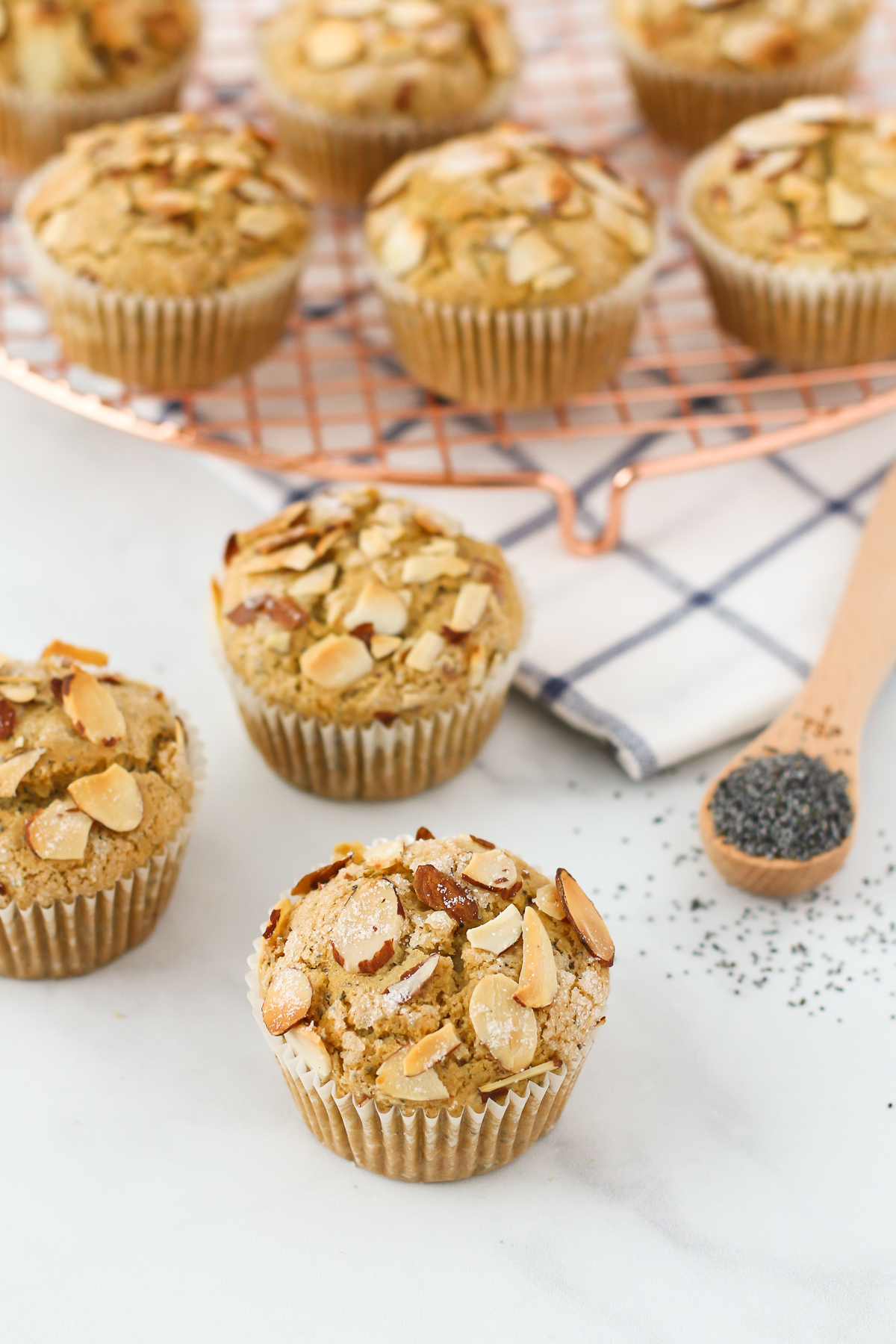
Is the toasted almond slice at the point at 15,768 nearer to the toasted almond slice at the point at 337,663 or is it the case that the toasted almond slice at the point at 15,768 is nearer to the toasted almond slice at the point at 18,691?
the toasted almond slice at the point at 18,691

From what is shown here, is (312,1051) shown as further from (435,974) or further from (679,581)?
(679,581)

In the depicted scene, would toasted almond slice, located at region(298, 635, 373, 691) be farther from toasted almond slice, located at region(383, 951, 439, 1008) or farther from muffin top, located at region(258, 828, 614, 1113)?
toasted almond slice, located at region(383, 951, 439, 1008)

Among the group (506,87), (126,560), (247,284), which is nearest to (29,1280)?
(126,560)

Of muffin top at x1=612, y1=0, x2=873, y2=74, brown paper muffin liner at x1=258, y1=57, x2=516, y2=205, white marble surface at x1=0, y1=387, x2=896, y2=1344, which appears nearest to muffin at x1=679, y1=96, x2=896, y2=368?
muffin top at x1=612, y1=0, x2=873, y2=74

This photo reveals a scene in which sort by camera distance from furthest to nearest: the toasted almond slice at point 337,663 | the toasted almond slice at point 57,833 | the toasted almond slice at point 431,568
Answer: the toasted almond slice at point 431,568, the toasted almond slice at point 337,663, the toasted almond slice at point 57,833

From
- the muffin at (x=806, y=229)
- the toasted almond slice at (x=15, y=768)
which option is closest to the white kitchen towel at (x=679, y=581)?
the muffin at (x=806, y=229)

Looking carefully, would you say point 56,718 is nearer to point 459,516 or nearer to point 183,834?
point 183,834

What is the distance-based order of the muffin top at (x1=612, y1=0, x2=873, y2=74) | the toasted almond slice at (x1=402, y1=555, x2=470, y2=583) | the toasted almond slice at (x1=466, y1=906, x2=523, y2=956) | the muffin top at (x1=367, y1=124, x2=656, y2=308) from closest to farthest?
the toasted almond slice at (x1=466, y1=906, x2=523, y2=956) < the toasted almond slice at (x1=402, y1=555, x2=470, y2=583) < the muffin top at (x1=367, y1=124, x2=656, y2=308) < the muffin top at (x1=612, y1=0, x2=873, y2=74)

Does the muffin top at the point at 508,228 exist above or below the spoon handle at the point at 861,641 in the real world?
above
